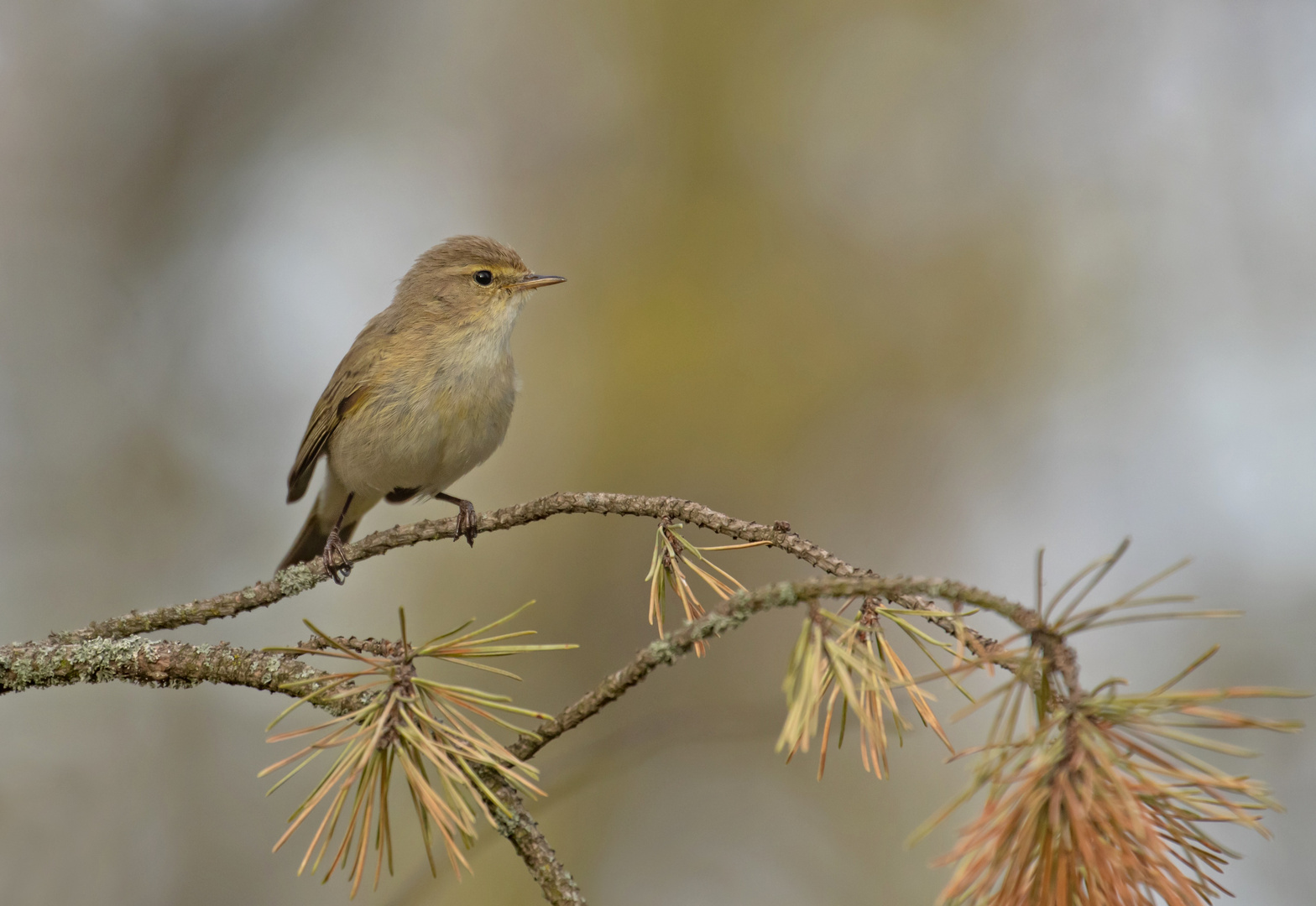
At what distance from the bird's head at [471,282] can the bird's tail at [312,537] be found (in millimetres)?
1418

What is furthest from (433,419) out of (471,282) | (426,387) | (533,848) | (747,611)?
(747,611)

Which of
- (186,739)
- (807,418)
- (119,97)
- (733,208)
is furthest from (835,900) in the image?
(119,97)

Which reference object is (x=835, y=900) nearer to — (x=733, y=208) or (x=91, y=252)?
(x=733, y=208)

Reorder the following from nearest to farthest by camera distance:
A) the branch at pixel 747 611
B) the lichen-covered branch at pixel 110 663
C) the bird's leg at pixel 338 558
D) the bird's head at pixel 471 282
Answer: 1. the branch at pixel 747 611
2. the lichen-covered branch at pixel 110 663
3. the bird's leg at pixel 338 558
4. the bird's head at pixel 471 282

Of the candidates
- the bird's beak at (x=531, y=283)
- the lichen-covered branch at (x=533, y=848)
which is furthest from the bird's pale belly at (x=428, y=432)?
the lichen-covered branch at (x=533, y=848)

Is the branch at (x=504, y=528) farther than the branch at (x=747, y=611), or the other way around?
the branch at (x=504, y=528)

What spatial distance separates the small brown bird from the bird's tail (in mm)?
236

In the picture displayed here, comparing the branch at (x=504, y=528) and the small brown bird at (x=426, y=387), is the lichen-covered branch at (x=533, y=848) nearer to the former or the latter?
the branch at (x=504, y=528)

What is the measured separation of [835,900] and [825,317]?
15.5 ft

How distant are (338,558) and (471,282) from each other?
81.1 inches

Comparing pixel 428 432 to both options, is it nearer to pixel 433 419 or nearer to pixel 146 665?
pixel 433 419

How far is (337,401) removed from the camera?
15.8 ft

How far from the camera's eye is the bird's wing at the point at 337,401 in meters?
4.69

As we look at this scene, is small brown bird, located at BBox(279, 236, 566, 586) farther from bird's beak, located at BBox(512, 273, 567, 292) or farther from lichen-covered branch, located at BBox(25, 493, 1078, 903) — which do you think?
lichen-covered branch, located at BBox(25, 493, 1078, 903)
